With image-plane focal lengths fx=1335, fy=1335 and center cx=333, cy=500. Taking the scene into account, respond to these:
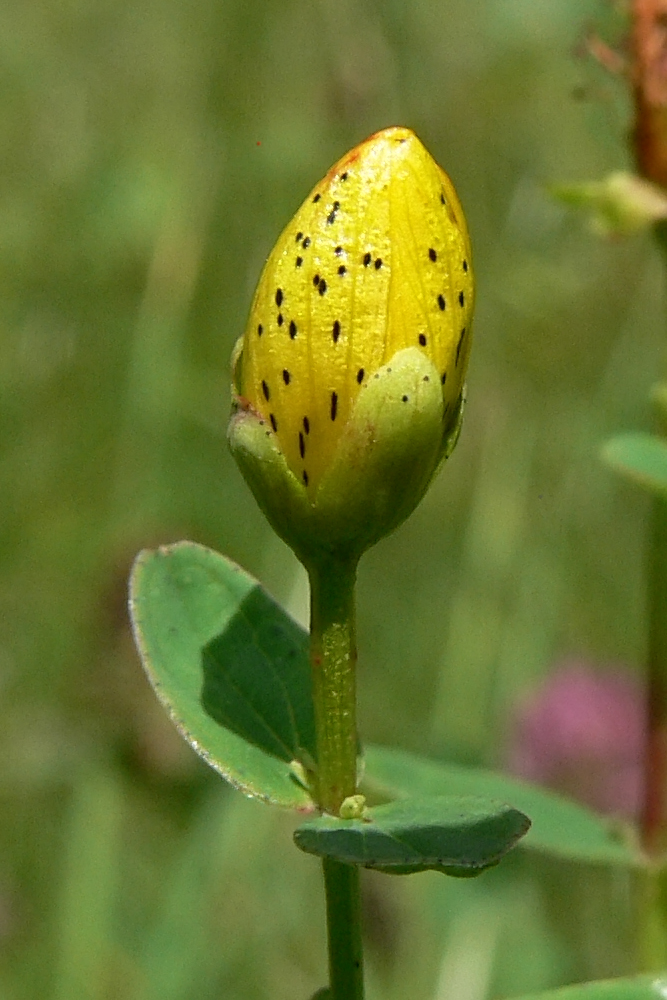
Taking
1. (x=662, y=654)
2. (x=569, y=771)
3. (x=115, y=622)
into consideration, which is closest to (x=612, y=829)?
(x=662, y=654)

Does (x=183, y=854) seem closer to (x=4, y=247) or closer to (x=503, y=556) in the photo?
(x=503, y=556)

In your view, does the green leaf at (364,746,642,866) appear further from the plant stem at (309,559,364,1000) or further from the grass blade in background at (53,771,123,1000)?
the grass blade in background at (53,771,123,1000)

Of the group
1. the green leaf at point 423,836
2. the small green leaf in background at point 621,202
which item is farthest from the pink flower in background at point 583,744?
the green leaf at point 423,836

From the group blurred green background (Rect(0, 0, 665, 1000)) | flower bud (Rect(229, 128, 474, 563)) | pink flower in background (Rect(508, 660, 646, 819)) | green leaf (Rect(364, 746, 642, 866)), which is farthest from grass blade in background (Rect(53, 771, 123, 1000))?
flower bud (Rect(229, 128, 474, 563))

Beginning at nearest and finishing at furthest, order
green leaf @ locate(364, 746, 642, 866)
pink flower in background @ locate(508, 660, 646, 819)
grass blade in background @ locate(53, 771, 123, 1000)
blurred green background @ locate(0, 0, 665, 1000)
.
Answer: green leaf @ locate(364, 746, 642, 866), grass blade in background @ locate(53, 771, 123, 1000), blurred green background @ locate(0, 0, 665, 1000), pink flower in background @ locate(508, 660, 646, 819)

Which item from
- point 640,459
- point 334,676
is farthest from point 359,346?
point 640,459

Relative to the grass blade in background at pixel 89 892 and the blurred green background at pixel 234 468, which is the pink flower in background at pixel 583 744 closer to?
the blurred green background at pixel 234 468

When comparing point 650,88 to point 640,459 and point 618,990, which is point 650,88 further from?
point 618,990
